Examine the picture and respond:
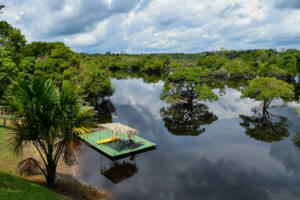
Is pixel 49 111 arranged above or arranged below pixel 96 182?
above

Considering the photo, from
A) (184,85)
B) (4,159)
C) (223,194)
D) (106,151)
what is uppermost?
(184,85)

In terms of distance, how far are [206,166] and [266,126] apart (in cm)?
1656

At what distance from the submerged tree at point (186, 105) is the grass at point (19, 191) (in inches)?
888

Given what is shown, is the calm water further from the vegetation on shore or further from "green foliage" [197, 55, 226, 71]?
"green foliage" [197, 55, 226, 71]

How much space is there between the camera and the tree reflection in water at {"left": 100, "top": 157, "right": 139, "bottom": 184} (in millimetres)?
18438

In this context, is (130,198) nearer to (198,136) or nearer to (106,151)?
(106,151)

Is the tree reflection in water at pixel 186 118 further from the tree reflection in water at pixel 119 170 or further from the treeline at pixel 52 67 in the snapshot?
the treeline at pixel 52 67

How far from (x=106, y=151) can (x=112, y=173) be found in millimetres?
2613

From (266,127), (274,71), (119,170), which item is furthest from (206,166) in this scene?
(274,71)

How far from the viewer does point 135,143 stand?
22.7 m

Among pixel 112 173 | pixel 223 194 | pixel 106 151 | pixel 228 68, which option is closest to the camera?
pixel 223 194

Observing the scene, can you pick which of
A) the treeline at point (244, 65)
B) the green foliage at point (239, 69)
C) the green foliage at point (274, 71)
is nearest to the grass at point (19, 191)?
the treeline at point (244, 65)

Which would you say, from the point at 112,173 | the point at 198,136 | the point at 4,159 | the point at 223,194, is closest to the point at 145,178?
the point at 112,173

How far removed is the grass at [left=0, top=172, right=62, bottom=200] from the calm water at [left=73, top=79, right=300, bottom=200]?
617 centimetres
